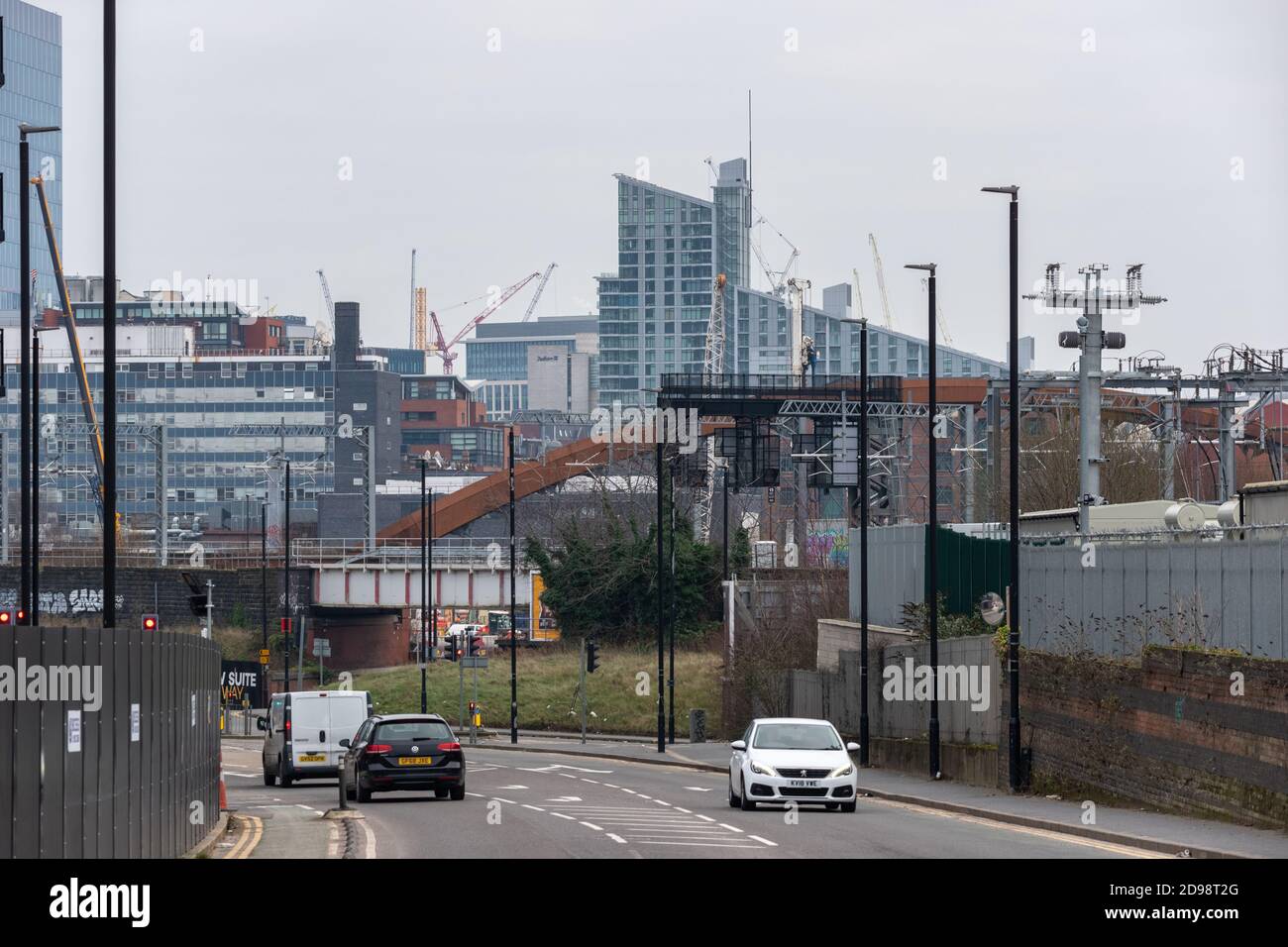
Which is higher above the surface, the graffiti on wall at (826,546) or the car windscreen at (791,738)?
the graffiti on wall at (826,546)

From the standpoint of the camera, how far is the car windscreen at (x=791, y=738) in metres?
29.6

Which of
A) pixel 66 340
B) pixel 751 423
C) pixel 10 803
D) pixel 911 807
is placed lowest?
pixel 911 807

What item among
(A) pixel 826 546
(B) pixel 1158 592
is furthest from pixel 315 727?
(A) pixel 826 546

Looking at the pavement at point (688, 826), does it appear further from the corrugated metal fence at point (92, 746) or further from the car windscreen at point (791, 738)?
the corrugated metal fence at point (92, 746)

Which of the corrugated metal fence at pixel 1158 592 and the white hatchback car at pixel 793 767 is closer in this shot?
the corrugated metal fence at pixel 1158 592

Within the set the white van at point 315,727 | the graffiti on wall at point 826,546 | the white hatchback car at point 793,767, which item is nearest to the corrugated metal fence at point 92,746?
the white hatchback car at point 793,767

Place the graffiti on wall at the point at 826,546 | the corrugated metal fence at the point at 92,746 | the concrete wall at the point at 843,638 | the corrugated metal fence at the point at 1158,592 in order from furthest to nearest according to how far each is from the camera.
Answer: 1. the graffiti on wall at the point at 826,546
2. the concrete wall at the point at 843,638
3. the corrugated metal fence at the point at 1158,592
4. the corrugated metal fence at the point at 92,746

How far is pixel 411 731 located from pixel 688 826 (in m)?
7.18

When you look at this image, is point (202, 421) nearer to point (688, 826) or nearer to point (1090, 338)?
point (1090, 338)

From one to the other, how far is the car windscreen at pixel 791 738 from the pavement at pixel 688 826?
1.01 metres
